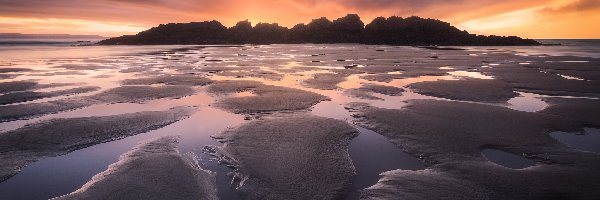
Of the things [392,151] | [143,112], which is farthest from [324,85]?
[392,151]

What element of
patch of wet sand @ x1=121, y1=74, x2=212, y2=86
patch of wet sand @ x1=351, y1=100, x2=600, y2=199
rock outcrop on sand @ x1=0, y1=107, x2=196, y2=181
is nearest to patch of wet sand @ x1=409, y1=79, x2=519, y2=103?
patch of wet sand @ x1=351, y1=100, x2=600, y2=199

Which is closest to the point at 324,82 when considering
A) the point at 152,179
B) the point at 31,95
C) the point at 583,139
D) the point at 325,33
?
the point at 583,139

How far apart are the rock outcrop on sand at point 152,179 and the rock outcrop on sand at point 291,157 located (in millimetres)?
523

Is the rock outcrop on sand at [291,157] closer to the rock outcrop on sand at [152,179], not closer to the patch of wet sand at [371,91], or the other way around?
the rock outcrop on sand at [152,179]

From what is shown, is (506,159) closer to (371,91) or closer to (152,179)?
(152,179)

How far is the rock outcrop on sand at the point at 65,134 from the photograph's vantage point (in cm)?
601

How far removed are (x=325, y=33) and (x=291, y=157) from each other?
388 feet

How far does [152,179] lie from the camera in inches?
199

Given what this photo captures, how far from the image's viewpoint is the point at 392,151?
6410 mm

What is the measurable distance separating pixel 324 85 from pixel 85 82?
1008 centimetres

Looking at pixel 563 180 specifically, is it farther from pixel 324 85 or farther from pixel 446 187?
pixel 324 85

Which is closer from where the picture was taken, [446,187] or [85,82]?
[446,187]

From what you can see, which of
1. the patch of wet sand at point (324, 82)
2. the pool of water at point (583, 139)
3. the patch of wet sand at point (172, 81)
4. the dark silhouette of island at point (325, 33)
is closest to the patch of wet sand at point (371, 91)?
the patch of wet sand at point (324, 82)

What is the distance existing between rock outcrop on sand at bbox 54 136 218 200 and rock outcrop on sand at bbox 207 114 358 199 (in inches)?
20.6
